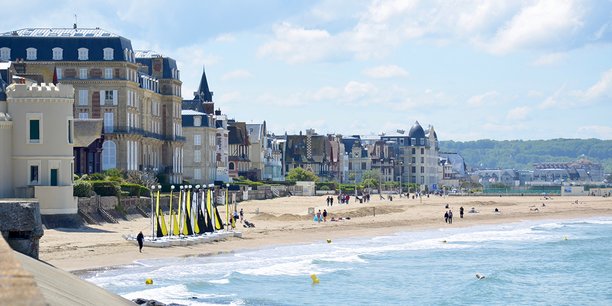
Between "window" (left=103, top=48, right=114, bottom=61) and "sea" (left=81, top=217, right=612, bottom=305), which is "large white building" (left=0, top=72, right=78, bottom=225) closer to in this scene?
"sea" (left=81, top=217, right=612, bottom=305)

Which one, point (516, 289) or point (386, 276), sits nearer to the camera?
point (516, 289)

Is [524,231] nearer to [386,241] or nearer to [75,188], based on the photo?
[386,241]

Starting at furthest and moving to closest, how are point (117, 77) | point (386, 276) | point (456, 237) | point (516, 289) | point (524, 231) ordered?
point (117, 77), point (524, 231), point (456, 237), point (386, 276), point (516, 289)

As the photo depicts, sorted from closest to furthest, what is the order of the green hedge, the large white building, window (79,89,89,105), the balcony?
the large white building → the green hedge → the balcony → window (79,89,89,105)

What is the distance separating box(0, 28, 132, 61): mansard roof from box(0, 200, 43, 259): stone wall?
77040 millimetres

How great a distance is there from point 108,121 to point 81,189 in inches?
1388

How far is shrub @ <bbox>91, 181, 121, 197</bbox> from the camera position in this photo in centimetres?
6262

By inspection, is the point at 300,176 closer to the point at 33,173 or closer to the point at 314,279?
the point at 33,173

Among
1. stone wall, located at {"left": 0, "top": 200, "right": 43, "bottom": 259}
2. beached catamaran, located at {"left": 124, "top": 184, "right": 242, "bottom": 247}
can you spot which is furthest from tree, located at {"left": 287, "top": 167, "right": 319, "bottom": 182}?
stone wall, located at {"left": 0, "top": 200, "right": 43, "bottom": 259}

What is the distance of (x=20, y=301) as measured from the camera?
6168 millimetres

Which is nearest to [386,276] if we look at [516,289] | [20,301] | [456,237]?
[516,289]

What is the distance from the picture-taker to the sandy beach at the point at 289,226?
4706cm

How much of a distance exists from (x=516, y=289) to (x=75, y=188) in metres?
25.3

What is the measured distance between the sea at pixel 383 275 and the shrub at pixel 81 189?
998cm
